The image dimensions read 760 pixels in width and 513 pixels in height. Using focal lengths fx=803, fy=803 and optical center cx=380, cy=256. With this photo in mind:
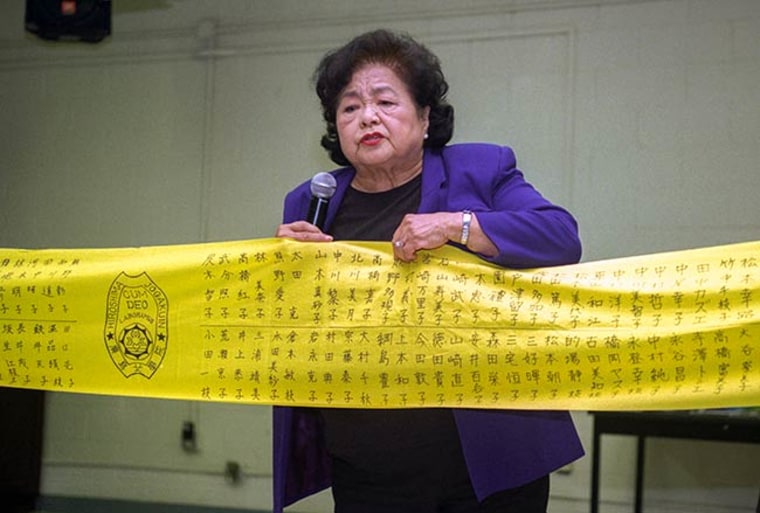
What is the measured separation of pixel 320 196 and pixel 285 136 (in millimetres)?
2885

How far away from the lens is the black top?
1.47m

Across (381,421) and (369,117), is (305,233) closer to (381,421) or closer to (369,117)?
(369,117)

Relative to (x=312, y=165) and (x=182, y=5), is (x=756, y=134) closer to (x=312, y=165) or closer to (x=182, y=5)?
(x=312, y=165)

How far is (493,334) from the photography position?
151cm

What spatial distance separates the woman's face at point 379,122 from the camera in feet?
5.11

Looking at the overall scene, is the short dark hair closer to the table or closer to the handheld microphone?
the handheld microphone

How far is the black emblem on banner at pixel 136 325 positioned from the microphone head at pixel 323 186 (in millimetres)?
402

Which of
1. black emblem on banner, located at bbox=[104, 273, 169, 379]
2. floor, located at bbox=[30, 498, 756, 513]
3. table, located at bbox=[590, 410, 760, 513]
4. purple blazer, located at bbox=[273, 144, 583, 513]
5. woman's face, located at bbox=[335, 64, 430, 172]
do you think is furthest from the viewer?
floor, located at bbox=[30, 498, 756, 513]

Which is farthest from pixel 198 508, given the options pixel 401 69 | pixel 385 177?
pixel 401 69

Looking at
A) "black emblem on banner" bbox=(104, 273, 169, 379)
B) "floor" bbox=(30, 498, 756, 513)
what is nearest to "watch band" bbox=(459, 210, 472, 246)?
"black emblem on banner" bbox=(104, 273, 169, 379)

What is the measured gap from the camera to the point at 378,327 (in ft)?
5.15

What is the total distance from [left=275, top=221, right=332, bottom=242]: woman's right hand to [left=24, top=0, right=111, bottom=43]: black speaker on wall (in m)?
3.52

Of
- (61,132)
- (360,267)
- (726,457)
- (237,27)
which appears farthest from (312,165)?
(360,267)

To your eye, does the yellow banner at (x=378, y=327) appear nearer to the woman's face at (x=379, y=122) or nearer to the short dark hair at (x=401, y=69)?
the woman's face at (x=379, y=122)
